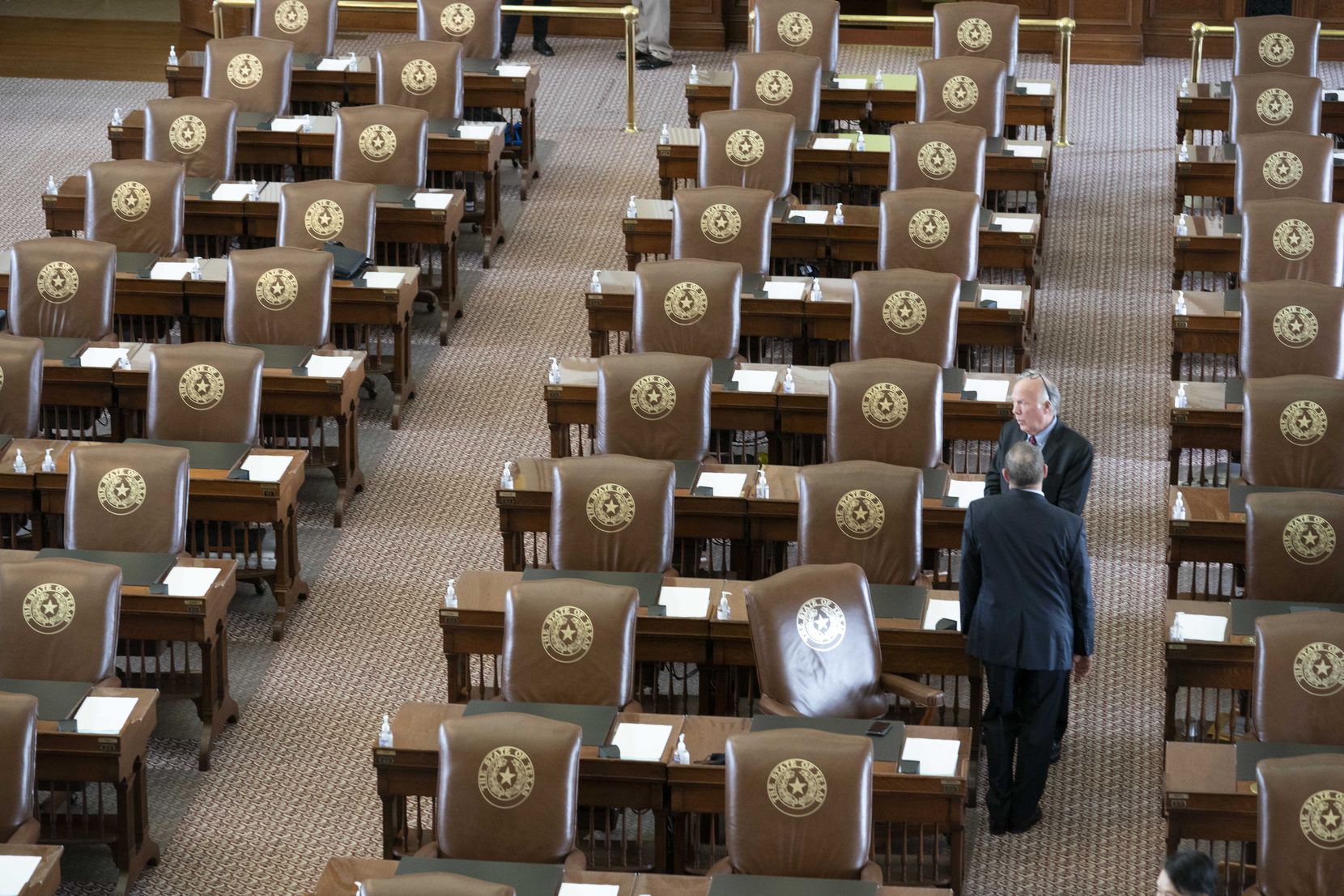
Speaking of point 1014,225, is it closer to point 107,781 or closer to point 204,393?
point 204,393

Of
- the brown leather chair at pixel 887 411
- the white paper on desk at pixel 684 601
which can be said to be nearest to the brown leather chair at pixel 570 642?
the white paper on desk at pixel 684 601

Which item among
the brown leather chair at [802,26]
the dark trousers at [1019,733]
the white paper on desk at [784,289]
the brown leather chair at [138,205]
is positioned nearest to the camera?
the dark trousers at [1019,733]

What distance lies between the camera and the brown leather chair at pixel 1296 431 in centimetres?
700

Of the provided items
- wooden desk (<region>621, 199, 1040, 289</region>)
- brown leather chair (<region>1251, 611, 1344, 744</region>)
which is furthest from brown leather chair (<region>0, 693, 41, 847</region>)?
wooden desk (<region>621, 199, 1040, 289</region>)

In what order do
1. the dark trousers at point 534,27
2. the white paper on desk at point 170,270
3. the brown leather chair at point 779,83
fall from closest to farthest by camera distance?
the white paper on desk at point 170,270 < the brown leather chair at point 779,83 < the dark trousers at point 534,27

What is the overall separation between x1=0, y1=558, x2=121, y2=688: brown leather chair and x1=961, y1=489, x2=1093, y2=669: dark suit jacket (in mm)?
2610

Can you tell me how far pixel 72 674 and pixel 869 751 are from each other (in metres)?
2.52

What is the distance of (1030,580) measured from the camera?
582 cm

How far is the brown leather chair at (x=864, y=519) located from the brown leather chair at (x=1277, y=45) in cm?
485

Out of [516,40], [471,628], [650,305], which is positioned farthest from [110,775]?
[516,40]

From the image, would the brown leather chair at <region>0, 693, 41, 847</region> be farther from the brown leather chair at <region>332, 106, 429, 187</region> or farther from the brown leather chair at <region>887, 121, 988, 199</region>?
the brown leather chair at <region>887, 121, 988, 199</region>

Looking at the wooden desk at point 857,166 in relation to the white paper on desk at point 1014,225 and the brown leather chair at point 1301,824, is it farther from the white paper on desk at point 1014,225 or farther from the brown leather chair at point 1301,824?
the brown leather chair at point 1301,824

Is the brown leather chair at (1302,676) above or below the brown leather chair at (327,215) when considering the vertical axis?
below

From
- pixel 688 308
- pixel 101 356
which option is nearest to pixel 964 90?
pixel 688 308
